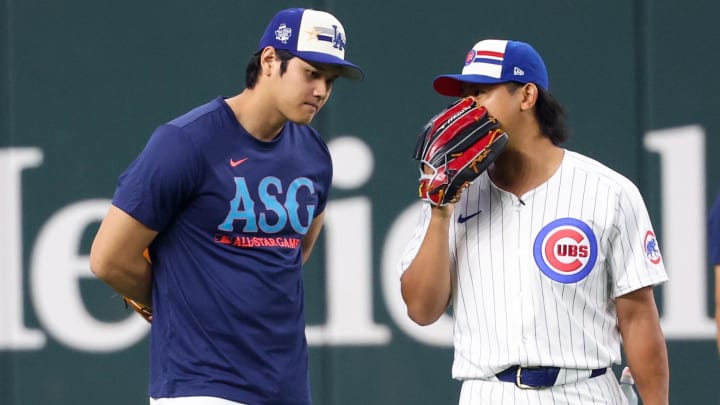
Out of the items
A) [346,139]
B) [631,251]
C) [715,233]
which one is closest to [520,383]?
[631,251]

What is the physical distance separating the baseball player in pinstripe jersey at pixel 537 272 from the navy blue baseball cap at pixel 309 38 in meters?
0.34

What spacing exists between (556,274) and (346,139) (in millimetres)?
2448

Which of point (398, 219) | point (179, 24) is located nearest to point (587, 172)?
point (398, 219)

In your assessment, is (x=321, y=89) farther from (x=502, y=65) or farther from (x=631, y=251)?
(x=631, y=251)

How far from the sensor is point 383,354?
5.43m

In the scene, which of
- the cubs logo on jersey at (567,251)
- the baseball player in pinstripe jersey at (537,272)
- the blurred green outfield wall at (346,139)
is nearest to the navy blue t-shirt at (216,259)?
the baseball player in pinstripe jersey at (537,272)

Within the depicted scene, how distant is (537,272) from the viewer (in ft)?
10.2

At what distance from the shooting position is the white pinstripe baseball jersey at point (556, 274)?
308 centimetres

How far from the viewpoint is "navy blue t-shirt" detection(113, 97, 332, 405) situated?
126 inches

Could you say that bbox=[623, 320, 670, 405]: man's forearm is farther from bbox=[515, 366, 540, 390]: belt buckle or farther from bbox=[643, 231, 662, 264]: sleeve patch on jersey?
bbox=[515, 366, 540, 390]: belt buckle

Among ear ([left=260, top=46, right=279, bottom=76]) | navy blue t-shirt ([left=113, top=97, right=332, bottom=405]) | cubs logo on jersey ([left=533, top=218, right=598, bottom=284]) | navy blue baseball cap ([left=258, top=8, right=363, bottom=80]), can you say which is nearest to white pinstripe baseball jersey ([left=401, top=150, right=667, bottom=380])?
cubs logo on jersey ([left=533, top=218, right=598, bottom=284])

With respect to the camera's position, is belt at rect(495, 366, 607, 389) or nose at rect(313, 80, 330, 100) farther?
A: nose at rect(313, 80, 330, 100)

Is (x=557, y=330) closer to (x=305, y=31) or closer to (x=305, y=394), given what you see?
(x=305, y=394)

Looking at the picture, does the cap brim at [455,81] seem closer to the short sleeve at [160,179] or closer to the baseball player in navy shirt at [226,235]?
the baseball player in navy shirt at [226,235]
